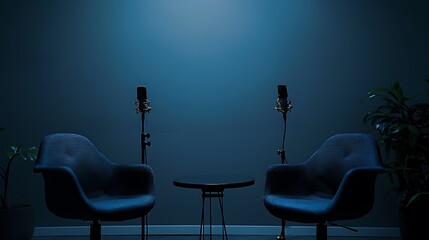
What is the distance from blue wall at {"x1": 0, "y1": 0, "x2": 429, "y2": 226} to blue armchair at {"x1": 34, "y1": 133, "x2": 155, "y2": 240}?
2.68ft

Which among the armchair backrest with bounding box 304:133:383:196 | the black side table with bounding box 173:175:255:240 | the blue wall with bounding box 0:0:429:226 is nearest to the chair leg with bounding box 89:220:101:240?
the black side table with bounding box 173:175:255:240

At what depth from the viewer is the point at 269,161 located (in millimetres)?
4070

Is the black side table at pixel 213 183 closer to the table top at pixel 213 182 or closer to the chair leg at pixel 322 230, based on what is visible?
the table top at pixel 213 182

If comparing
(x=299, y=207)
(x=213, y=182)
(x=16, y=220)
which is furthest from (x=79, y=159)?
(x=299, y=207)

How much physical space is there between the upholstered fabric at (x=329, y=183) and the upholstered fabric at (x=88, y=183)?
88cm

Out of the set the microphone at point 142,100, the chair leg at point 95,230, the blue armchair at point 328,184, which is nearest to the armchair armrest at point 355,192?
the blue armchair at point 328,184

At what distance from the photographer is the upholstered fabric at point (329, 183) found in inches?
106

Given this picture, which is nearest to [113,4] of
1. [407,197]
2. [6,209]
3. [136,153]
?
[136,153]

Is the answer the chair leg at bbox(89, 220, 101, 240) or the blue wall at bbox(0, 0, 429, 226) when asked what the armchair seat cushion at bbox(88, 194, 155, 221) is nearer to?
the chair leg at bbox(89, 220, 101, 240)

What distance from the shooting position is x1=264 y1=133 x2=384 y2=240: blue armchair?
270cm

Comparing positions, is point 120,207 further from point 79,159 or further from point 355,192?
point 355,192

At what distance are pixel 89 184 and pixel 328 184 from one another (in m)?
1.69

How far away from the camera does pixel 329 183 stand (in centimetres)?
319

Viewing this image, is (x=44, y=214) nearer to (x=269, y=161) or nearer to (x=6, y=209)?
(x=6, y=209)
